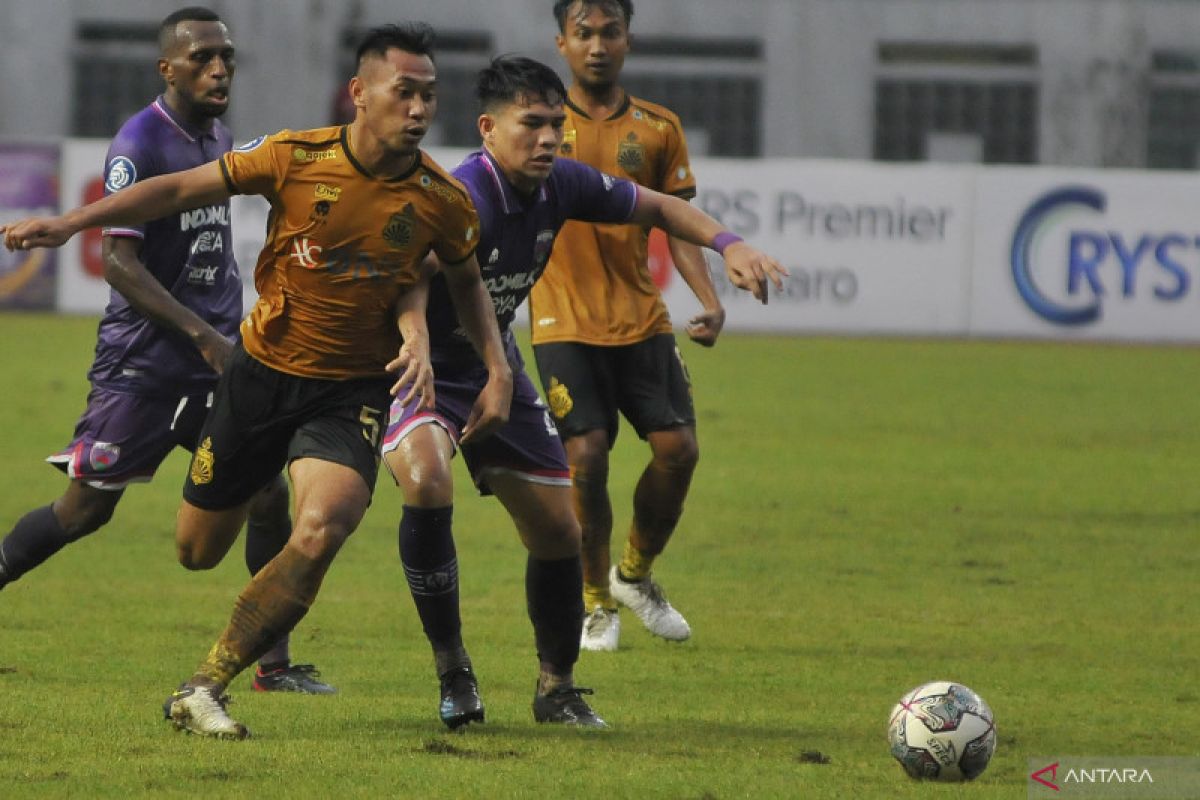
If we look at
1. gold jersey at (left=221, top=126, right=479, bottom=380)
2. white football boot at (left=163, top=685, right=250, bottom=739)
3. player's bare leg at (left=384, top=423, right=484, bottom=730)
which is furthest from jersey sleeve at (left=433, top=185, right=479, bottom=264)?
white football boot at (left=163, top=685, right=250, bottom=739)

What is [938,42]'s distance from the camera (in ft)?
128

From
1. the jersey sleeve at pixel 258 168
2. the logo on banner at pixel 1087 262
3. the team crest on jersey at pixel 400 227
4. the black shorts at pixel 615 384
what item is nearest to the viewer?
the jersey sleeve at pixel 258 168

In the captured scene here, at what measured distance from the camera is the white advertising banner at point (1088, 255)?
80.5ft

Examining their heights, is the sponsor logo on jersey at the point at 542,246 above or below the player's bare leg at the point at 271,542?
above

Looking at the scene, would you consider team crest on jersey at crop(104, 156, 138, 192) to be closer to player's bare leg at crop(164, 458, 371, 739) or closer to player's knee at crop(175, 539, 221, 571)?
player's knee at crop(175, 539, 221, 571)

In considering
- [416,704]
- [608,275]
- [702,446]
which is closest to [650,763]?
[416,704]

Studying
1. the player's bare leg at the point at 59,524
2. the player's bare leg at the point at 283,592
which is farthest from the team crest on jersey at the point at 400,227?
the player's bare leg at the point at 59,524

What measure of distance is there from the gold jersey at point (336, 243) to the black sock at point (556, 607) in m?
0.89

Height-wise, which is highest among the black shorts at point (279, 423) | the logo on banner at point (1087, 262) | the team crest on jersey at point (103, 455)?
the black shorts at point (279, 423)

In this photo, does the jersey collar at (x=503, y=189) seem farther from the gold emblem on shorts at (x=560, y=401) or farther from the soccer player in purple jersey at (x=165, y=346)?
the gold emblem on shorts at (x=560, y=401)

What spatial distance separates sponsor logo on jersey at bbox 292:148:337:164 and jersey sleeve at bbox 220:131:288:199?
3 centimetres

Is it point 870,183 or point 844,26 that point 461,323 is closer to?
point 870,183

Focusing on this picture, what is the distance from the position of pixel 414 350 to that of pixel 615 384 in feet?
9.20

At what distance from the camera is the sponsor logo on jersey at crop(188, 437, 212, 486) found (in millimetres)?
6492
